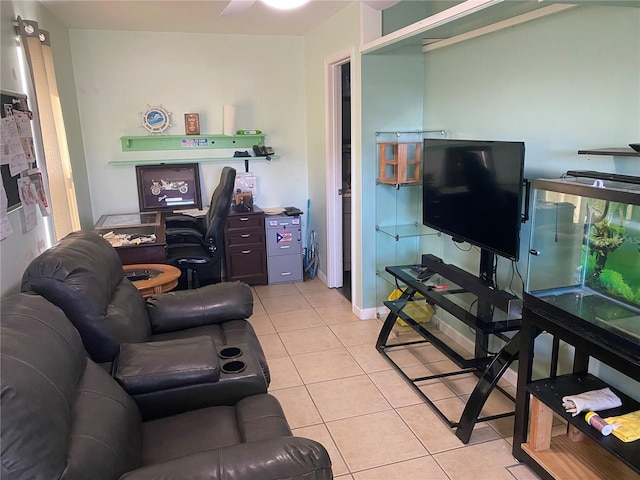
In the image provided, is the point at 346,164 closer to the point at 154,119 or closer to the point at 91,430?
the point at 154,119

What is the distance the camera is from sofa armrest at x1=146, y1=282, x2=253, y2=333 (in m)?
2.50

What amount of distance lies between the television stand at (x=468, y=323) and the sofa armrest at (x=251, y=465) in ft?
4.14

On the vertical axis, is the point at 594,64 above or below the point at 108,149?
above

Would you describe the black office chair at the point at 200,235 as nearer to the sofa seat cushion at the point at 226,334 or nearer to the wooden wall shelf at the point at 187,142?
the wooden wall shelf at the point at 187,142

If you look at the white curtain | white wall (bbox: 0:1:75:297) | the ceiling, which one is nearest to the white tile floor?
white wall (bbox: 0:1:75:297)

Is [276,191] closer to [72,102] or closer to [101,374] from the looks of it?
[72,102]

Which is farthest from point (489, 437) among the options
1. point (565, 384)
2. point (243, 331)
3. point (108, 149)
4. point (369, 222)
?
point (108, 149)

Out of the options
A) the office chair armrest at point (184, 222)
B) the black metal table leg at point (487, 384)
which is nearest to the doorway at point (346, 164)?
the office chair armrest at point (184, 222)

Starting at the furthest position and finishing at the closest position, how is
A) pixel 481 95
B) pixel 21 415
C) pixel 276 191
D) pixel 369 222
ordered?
pixel 276 191 < pixel 369 222 < pixel 481 95 < pixel 21 415

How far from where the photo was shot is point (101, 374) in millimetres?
1627

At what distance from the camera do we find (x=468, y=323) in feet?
8.12

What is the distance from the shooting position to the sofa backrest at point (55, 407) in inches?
41.8

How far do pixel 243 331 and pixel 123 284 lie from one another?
64cm

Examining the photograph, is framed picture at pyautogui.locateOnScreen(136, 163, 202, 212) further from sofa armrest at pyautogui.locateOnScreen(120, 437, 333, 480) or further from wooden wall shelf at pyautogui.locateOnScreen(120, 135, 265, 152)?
sofa armrest at pyautogui.locateOnScreen(120, 437, 333, 480)
